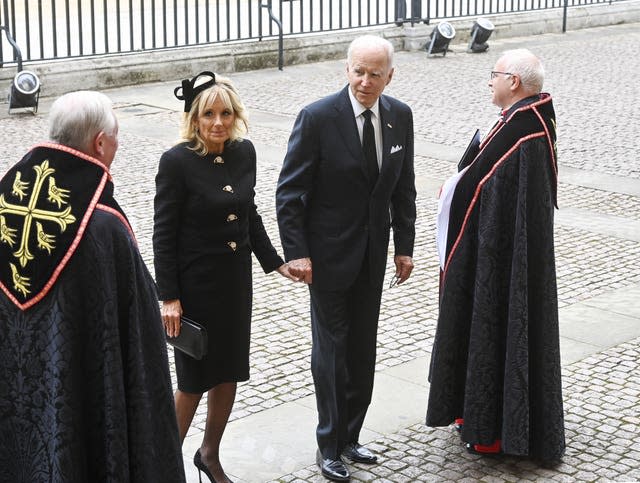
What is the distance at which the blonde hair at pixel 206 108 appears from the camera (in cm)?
475

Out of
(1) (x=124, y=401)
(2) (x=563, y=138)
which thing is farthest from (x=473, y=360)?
(2) (x=563, y=138)

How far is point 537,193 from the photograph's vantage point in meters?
5.34

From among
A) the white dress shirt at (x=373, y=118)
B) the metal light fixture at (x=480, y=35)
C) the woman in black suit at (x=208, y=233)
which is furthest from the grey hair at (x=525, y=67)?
the metal light fixture at (x=480, y=35)

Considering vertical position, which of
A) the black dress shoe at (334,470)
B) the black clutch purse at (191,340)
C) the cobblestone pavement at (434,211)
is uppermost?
the black clutch purse at (191,340)

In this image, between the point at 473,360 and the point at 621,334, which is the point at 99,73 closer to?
the point at 621,334

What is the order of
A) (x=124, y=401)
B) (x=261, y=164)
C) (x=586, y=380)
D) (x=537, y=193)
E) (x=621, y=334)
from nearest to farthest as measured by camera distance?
1. (x=124, y=401)
2. (x=537, y=193)
3. (x=586, y=380)
4. (x=621, y=334)
5. (x=261, y=164)

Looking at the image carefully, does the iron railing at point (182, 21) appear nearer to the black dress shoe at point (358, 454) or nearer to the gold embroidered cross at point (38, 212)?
the black dress shoe at point (358, 454)

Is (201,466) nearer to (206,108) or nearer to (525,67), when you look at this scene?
(206,108)

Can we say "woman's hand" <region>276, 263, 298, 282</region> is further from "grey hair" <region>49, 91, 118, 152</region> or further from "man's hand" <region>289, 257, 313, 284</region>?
"grey hair" <region>49, 91, 118, 152</region>

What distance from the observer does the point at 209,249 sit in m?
4.85

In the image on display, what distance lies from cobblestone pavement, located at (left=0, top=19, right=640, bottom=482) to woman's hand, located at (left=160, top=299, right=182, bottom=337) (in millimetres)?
933

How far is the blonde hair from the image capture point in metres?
4.75

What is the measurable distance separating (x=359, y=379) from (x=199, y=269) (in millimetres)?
963

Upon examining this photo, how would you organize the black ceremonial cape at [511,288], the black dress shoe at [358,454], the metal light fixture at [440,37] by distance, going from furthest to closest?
the metal light fixture at [440,37] → the black dress shoe at [358,454] → the black ceremonial cape at [511,288]
